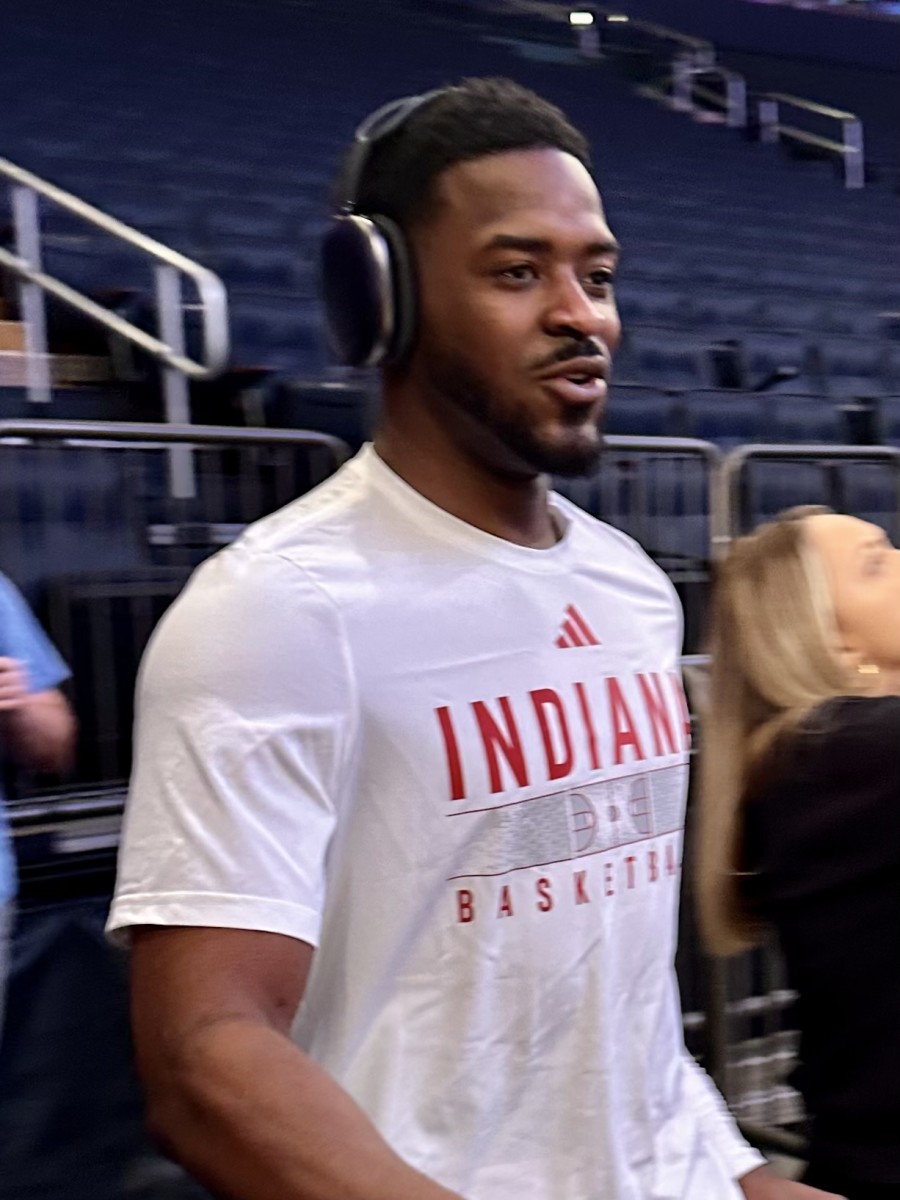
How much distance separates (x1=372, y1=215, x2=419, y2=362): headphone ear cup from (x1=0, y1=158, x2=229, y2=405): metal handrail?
3613 millimetres

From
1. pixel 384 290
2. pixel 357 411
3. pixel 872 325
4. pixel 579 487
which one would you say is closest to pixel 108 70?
pixel 872 325

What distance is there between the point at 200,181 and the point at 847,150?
707 cm

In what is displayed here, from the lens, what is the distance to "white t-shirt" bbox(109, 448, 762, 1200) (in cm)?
95

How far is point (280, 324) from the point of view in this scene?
6.27m

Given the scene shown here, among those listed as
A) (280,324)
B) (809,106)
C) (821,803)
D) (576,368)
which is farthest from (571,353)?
(809,106)

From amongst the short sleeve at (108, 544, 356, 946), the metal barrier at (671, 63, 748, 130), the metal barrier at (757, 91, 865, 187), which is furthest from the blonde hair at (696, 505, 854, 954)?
the metal barrier at (671, 63, 748, 130)

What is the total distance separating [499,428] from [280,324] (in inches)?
210

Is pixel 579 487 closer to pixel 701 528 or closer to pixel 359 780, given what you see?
pixel 701 528

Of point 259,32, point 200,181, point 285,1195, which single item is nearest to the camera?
point 285,1195

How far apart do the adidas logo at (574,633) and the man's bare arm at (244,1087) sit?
36 centimetres

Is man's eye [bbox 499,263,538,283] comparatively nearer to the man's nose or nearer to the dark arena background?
the man's nose

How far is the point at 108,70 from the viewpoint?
1013 cm

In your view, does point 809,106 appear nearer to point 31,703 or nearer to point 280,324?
point 280,324

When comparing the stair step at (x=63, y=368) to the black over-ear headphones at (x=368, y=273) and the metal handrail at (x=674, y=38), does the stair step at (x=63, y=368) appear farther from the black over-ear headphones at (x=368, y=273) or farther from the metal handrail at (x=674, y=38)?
the metal handrail at (x=674, y=38)
